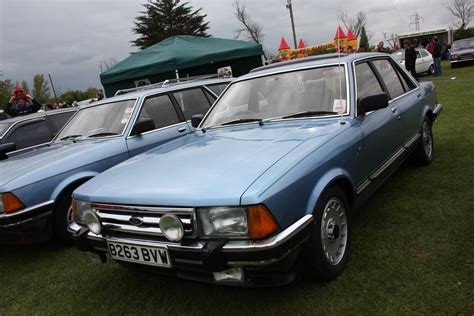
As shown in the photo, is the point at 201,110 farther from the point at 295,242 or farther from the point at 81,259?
the point at 295,242

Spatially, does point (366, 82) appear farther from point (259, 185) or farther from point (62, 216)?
point (62, 216)

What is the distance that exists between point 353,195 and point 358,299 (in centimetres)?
79

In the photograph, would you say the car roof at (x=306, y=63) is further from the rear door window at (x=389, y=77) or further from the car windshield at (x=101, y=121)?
the car windshield at (x=101, y=121)

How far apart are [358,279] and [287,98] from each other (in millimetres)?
1610

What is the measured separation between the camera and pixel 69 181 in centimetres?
388

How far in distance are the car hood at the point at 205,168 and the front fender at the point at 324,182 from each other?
24 centimetres

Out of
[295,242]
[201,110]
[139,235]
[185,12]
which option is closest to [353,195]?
[295,242]

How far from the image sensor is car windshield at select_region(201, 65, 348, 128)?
3.29 meters

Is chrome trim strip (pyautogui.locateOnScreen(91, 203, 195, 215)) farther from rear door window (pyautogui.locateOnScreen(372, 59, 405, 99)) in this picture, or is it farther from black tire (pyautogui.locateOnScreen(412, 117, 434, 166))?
black tire (pyautogui.locateOnScreen(412, 117, 434, 166))

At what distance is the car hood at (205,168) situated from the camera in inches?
87.3

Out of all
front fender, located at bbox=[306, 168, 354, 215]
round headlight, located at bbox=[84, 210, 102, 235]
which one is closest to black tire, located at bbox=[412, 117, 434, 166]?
front fender, located at bbox=[306, 168, 354, 215]

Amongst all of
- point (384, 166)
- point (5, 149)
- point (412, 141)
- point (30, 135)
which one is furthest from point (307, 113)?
point (30, 135)

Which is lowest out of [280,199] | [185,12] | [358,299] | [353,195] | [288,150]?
[358,299]

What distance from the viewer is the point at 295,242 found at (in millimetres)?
2188
